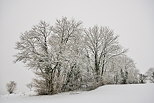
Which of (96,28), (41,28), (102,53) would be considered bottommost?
(102,53)

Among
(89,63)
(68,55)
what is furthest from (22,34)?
(89,63)

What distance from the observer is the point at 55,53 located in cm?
1598

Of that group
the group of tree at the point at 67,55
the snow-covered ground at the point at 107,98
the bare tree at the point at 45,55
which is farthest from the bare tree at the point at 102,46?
the snow-covered ground at the point at 107,98

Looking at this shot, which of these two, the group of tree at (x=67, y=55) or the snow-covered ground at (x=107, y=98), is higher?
the group of tree at (x=67, y=55)

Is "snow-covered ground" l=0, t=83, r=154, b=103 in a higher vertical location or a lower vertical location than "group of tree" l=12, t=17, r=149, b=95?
lower

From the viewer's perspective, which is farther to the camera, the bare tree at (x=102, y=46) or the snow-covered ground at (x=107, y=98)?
the bare tree at (x=102, y=46)

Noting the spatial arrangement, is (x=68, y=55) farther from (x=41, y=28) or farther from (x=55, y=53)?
(x=41, y=28)

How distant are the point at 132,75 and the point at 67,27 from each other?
25075mm

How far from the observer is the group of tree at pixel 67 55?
54.0ft

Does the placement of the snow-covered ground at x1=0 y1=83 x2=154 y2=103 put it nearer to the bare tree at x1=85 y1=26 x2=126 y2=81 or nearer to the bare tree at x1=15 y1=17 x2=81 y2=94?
the bare tree at x1=15 y1=17 x2=81 y2=94

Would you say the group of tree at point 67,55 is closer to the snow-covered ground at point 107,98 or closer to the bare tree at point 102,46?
the bare tree at point 102,46

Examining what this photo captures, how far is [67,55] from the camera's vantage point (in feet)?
54.2

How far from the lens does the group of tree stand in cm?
1647

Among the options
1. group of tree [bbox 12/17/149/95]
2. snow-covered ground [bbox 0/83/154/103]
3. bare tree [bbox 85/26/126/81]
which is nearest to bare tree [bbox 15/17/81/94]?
group of tree [bbox 12/17/149/95]
